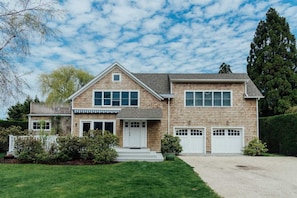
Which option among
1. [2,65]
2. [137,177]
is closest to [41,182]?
[137,177]

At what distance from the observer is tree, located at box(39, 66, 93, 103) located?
1919 inches

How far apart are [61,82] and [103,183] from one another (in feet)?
140

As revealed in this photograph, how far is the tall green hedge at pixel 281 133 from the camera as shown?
67.8ft

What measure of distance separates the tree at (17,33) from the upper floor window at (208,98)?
48.4 ft

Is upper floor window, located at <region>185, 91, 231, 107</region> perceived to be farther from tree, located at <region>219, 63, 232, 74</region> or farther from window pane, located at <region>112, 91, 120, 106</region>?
tree, located at <region>219, 63, 232, 74</region>

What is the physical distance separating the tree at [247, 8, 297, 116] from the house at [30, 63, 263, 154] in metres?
11.3

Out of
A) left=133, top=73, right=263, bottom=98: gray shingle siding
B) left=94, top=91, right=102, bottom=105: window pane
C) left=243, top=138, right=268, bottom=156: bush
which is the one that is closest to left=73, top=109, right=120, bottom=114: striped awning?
left=94, top=91, right=102, bottom=105: window pane

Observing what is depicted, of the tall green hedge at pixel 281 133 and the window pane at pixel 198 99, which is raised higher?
the window pane at pixel 198 99

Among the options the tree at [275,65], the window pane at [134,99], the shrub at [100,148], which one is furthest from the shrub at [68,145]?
the tree at [275,65]

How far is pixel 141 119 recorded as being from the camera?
20.7 meters

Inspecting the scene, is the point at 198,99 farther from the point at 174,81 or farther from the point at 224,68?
the point at 224,68

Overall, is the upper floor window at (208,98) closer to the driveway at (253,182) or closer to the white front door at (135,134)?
the white front door at (135,134)

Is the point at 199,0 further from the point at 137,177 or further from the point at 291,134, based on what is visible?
the point at 291,134

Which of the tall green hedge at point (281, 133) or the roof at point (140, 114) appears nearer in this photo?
the roof at point (140, 114)
